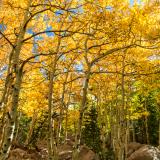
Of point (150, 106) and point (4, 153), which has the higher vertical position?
point (150, 106)

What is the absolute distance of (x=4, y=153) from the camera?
5352 mm

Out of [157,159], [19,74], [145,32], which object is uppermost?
[145,32]

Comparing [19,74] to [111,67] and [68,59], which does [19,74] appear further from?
[111,67]

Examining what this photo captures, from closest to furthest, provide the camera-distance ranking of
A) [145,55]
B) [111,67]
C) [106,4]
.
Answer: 1. [106,4]
2. [145,55]
3. [111,67]

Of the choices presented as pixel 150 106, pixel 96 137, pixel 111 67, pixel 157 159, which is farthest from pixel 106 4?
pixel 150 106

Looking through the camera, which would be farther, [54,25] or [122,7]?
[54,25]

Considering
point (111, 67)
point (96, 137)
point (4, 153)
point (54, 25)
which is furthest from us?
point (96, 137)

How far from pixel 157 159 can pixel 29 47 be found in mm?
9768

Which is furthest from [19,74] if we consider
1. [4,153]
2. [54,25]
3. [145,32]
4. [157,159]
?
[157,159]

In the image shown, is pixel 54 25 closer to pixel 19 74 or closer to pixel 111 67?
pixel 111 67

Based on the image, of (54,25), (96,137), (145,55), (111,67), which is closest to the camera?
(54,25)

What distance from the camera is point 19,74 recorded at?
573 cm

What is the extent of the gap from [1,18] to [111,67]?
6.92m

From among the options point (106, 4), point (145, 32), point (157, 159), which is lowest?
point (157, 159)
